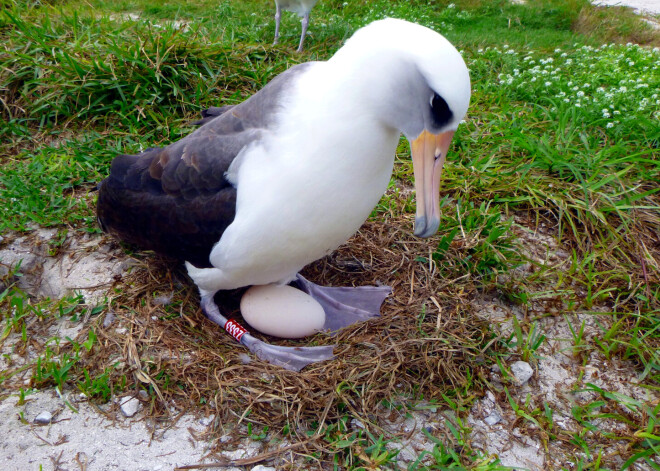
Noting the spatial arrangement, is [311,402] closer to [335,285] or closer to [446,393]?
[446,393]

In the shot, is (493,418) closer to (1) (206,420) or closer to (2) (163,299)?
(1) (206,420)

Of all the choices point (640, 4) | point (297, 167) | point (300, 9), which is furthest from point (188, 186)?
point (640, 4)

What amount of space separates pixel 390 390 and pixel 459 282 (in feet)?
2.92

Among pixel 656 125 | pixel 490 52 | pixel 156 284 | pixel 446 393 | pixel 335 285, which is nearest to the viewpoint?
pixel 446 393

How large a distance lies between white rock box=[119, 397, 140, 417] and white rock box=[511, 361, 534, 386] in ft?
5.91

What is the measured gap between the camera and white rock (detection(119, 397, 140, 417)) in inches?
98.9

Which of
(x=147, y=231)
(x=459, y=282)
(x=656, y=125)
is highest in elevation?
(x=656, y=125)

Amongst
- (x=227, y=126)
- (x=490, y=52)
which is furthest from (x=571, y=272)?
(x=490, y=52)

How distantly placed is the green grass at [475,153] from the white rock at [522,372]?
0.27ft

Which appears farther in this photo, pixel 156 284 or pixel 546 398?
pixel 156 284

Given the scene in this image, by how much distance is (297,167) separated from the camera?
7.71 feet

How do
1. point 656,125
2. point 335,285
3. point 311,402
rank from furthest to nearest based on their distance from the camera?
point 656,125 → point 335,285 → point 311,402

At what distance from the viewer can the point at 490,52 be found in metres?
5.32

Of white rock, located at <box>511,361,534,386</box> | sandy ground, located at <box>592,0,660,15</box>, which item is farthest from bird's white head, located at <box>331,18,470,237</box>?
sandy ground, located at <box>592,0,660,15</box>
